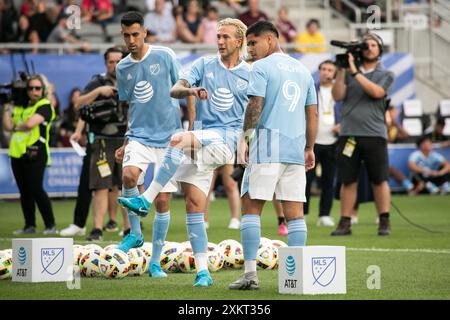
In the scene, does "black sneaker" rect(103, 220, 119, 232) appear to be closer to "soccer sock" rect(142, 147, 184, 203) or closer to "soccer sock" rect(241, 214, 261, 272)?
"soccer sock" rect(142, 147, 184, 203)

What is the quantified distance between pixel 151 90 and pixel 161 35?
1459 cm

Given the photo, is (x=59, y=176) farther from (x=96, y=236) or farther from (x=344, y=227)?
(x=344, y=227)

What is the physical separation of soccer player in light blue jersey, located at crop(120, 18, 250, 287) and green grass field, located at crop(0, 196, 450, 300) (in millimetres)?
644

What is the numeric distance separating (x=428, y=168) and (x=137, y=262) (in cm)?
1536

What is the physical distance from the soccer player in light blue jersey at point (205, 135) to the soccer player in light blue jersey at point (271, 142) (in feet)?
1.18

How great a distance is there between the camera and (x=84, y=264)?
10.4m

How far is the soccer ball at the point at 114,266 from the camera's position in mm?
10227

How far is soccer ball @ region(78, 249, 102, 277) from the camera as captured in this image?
10.3 meters

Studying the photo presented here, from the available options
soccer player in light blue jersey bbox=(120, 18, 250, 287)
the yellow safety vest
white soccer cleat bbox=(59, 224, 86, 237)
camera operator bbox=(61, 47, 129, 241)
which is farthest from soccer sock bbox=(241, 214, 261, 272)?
the yellow safety vest

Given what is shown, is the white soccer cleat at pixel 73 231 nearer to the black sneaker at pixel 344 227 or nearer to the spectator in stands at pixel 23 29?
the black sneaker at pixel 344 227

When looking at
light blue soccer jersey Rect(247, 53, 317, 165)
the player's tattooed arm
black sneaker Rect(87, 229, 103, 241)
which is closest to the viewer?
the player's tattooed arm

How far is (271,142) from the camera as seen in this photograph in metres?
9.19

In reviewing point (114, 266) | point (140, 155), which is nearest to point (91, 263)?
point (114, 266)

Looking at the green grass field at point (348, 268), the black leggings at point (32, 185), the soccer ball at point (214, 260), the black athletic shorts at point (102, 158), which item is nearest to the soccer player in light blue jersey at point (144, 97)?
the soccer ball at point (214, 260)
